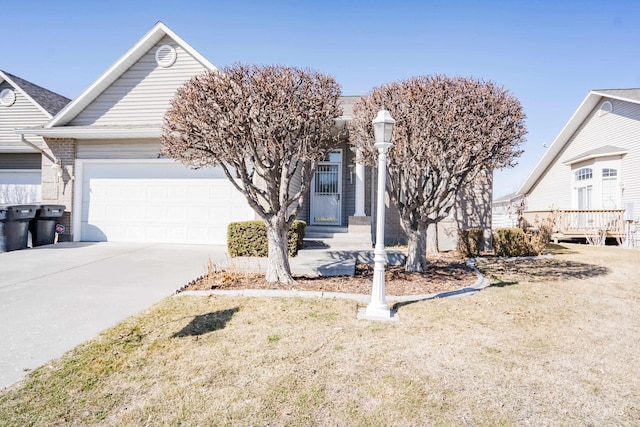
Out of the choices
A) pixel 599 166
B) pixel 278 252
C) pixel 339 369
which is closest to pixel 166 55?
pixel 278 252

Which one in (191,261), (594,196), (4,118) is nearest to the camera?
(191,261)

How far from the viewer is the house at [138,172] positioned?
34.3 feet

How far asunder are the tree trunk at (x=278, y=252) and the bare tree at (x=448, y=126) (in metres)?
2.62

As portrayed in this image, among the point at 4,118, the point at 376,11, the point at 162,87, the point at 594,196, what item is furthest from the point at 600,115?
the point at 4,118

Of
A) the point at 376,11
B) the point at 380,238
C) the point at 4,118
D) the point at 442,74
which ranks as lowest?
the point at 380,238

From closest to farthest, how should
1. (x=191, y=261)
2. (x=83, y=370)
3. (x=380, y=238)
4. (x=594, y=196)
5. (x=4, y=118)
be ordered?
(x=83, y=370) < (x=380, y=238) < (x=191, y=261) < (x=4, y=118) < (x=594, y=196)

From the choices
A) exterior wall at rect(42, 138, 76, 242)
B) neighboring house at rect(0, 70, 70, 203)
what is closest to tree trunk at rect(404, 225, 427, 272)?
exterior wall at rect(42, 138, 76, 242)

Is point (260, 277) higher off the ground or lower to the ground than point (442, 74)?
lower

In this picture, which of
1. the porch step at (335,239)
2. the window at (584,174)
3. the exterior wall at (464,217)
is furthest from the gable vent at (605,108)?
the porch step at (335,239)

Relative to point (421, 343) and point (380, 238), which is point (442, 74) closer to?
point (380, 238)

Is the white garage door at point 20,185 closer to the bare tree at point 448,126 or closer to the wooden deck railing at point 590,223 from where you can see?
the bare tree at point 448,126

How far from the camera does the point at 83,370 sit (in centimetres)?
331

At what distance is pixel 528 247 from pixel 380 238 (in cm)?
737

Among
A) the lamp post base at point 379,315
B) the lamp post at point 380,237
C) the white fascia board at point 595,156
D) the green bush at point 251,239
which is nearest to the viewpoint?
the lamp post base at point 379,315
